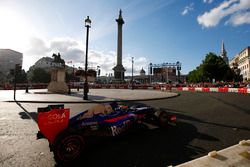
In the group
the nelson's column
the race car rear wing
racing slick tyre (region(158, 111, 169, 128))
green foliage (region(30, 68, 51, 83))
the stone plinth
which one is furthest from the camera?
green foliage (region(30, 68, 51, 83))

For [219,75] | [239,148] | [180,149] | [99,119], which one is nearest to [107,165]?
[99,119]

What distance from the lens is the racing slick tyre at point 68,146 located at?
3.29 m

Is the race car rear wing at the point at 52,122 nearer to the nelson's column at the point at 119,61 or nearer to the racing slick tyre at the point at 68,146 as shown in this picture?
the racing slick tyre at the point at 68,146

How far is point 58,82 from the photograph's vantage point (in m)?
24.8

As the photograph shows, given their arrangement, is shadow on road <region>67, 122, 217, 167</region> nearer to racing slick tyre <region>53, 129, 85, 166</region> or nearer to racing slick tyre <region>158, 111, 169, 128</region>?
racing slick tyre <region>53, 129, 85, 166</region>

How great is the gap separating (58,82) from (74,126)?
74.5 ft

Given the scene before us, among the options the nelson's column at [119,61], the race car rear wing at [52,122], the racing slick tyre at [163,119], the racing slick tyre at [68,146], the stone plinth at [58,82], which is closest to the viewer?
the racing slick tyre at [68,146]

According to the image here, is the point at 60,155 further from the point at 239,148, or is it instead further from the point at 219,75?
the point at 219,75

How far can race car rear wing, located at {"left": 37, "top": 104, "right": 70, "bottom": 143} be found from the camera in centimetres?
339

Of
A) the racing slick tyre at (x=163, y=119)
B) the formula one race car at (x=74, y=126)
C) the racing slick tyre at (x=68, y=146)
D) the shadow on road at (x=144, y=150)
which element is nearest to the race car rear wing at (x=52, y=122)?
the formula one race car at (x=74, y=126)

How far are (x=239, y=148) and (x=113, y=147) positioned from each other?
2.97 m

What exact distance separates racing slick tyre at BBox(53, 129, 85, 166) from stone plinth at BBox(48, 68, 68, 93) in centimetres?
2286

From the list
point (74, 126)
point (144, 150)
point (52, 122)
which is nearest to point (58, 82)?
point (74, 126)

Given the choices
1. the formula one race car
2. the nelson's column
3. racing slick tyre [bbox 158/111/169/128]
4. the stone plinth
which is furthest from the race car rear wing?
the nelson's column
